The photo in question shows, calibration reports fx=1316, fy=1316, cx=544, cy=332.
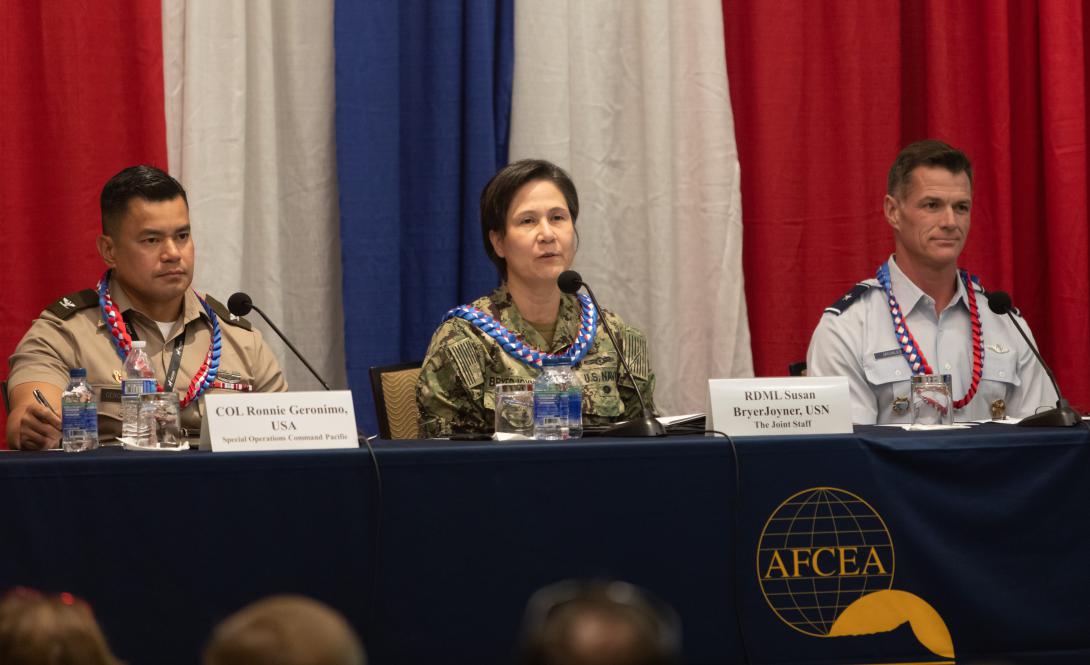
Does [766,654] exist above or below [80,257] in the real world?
below

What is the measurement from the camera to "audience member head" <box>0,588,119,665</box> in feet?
3.29

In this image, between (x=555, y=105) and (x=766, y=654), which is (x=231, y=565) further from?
(x=555, y=105)

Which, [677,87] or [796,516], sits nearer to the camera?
[796,516]

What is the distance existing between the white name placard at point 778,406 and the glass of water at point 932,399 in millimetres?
420

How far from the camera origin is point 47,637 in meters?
1.01

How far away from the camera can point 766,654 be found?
104 inches

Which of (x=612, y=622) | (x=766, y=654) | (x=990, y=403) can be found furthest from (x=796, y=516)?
(x=612, y=622)

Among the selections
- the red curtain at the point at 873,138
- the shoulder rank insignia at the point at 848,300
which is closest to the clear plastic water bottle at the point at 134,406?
the shoulder rank insignia at the point at 848,300

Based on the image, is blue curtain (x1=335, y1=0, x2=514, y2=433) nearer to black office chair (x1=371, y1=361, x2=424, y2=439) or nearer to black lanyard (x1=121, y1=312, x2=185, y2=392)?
black office chair (x1=371, y1=361, x2=424, y2=439)

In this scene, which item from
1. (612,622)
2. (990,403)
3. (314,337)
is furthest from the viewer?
(314,337)

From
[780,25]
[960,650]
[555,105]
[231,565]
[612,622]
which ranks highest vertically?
[780,25]

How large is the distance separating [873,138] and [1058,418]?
2.08m

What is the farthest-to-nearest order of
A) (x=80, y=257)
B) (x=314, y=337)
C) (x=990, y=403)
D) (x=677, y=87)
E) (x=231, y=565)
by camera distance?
(x=677, y=87) → (x=314, y=337) → (x=80, y=257) → (x=990, y=403) → (x=231, y=565)

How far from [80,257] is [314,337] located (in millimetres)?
779
